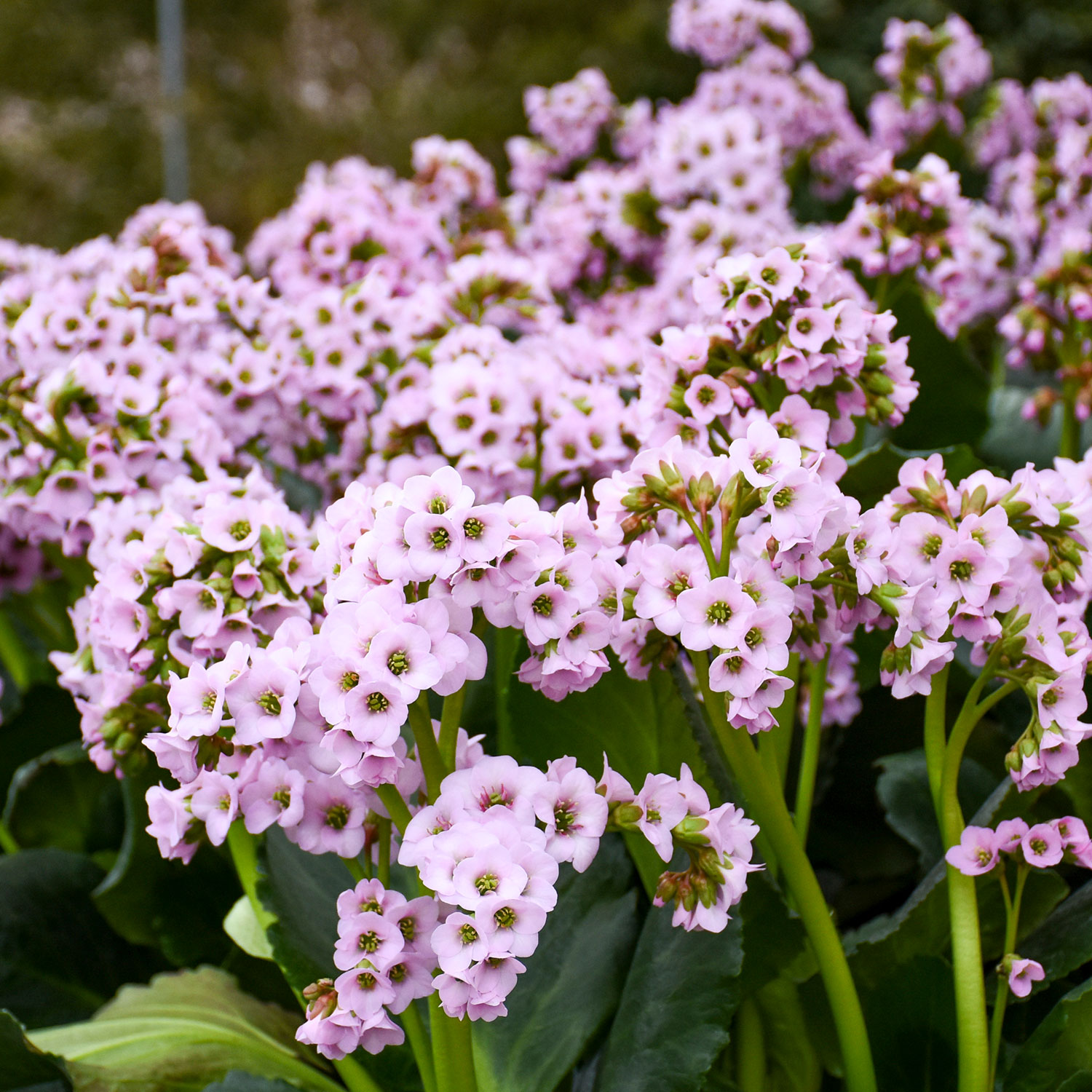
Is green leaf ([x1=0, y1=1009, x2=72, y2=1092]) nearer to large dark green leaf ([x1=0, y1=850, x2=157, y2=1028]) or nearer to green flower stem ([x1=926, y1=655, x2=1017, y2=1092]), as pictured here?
large dark green leaf ([x1=0, y1=850, x2=157, y2=1028])

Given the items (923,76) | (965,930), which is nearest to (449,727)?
(965,930)

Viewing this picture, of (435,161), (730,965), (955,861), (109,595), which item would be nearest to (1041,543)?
(955,861)

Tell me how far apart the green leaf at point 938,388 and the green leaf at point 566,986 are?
100 centimetres

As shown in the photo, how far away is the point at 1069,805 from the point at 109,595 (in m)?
1.12

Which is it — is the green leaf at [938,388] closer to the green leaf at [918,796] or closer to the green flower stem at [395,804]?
the green leaf at [918,796]

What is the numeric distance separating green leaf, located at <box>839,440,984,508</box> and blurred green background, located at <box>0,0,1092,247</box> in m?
9.10

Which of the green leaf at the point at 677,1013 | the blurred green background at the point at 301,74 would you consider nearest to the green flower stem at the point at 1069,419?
the green leaf at the point at 677,1013

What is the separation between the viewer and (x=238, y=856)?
113 centimetres

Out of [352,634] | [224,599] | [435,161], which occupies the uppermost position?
[435,161]


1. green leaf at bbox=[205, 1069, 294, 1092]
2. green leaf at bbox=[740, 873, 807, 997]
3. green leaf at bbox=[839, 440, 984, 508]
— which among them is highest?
green leaf at bbox=[839, 440, 984, 508]

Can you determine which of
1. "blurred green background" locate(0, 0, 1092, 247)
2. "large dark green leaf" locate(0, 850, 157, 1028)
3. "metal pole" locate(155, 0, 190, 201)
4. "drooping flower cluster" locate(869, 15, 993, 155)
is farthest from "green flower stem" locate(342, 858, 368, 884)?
"metal pole" locate(155, 0, 190, 201)

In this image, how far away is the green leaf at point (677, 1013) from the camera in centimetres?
85

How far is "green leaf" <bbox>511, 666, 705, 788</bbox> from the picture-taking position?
948mm

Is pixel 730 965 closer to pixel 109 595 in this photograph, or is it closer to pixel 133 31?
pixel 109 595
